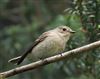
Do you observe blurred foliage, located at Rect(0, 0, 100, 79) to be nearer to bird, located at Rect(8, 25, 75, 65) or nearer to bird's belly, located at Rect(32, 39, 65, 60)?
bird, located at Rect(8, 25, 75, 65)

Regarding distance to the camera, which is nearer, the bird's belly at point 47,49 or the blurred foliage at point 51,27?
the bird's belly at point 47,49

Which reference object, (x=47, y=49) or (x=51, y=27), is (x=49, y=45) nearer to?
(x=47, y=49)

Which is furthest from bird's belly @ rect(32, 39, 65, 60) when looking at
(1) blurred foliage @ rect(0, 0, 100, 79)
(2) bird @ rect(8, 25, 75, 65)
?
(1) blurred foliage @ rect(0, 0, 100, 79)

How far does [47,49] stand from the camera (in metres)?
7.26

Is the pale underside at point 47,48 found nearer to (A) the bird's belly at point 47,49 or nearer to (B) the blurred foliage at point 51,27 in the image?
(A) the bird's belly at point 47,49

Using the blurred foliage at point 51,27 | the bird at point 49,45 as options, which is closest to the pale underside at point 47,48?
the bird at point 49,45

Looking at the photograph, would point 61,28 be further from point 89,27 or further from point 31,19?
point 31,19

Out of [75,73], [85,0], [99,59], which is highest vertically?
[85,0]

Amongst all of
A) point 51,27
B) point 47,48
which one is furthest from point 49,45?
point 51,27

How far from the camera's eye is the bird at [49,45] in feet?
23.6

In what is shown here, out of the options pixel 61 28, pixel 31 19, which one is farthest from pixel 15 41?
pixel 61 28

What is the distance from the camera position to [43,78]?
10.0 metres

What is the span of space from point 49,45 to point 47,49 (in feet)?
0.20

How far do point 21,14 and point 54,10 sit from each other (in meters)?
0.72
